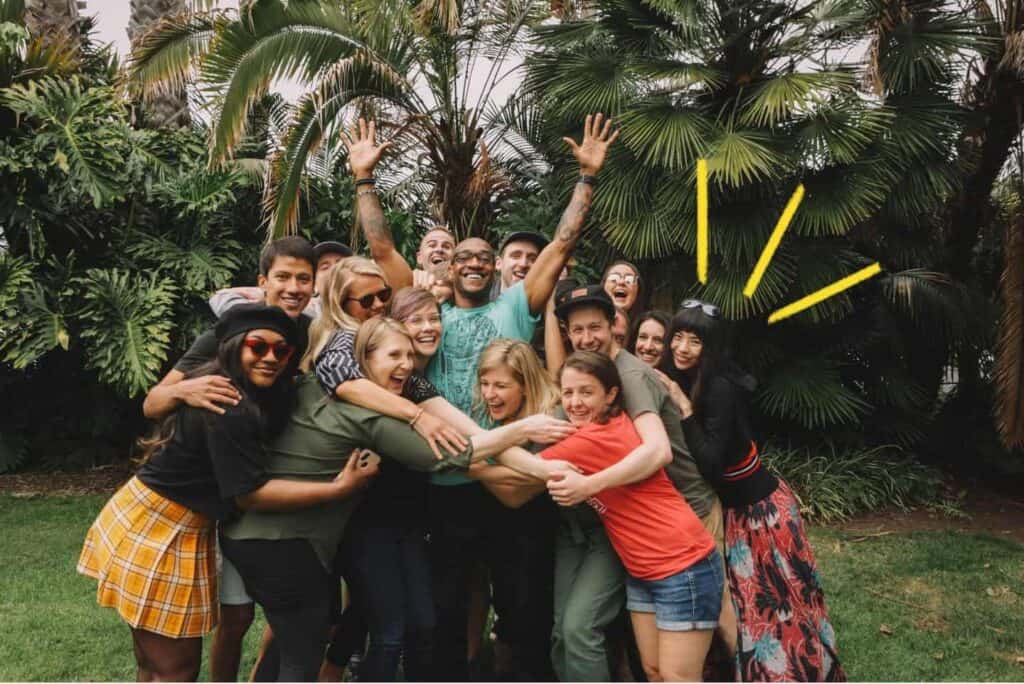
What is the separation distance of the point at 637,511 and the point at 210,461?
5.21 ft

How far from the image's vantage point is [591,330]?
3576mm

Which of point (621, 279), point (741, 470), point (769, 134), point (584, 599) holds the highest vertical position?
point (769, 134)

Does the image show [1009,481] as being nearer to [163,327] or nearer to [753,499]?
[753,499]

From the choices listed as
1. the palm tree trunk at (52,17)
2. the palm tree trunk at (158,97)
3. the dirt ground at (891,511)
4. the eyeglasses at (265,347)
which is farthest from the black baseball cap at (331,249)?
the palm tree trunk at (52,17)

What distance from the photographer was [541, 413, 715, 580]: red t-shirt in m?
3.20

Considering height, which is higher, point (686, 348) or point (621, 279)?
point (621, 279)

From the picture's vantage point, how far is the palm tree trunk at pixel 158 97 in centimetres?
1003

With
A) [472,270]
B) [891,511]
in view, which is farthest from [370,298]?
[891,511]

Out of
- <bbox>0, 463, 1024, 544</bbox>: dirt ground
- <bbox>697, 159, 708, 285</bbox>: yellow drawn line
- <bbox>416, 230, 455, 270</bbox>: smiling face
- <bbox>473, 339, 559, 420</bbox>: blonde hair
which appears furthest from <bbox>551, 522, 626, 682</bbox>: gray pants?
<bbox>0, 463, 1024, 544</bbox>: dirt ground

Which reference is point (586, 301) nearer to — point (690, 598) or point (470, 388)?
point (470, 388)

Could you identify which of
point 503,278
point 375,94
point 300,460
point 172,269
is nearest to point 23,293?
point 172,269

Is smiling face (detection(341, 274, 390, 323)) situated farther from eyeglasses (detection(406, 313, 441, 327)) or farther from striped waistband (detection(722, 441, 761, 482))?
striped waistband (detection(722, 441, 761, 482))

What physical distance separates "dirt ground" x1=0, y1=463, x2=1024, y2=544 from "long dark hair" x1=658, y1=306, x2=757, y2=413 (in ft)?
15.8

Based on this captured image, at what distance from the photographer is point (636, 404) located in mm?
3307
